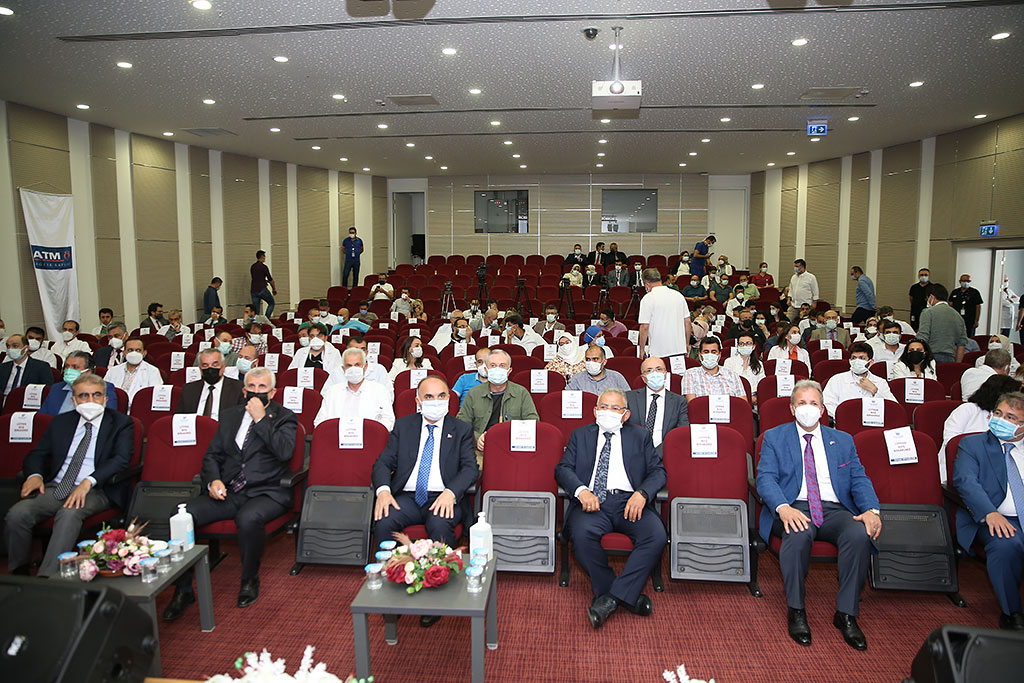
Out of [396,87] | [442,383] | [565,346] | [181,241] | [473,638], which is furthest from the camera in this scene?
[181,241]

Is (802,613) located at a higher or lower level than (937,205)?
lower

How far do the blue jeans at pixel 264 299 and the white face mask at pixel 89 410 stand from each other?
10.9m

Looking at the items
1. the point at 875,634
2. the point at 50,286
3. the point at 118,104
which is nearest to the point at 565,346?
the point at 875,634

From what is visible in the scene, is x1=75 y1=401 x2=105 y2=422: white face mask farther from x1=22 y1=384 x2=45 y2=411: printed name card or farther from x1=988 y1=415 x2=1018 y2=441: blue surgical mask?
x1=988 y1=415 x2=1018 y2=441: blue surgical mask

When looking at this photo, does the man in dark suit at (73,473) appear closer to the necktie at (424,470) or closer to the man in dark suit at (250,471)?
the man in dark suit at (250,471)

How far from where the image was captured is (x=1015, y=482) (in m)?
3.60

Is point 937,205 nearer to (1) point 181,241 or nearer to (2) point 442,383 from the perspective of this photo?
(2) point 442,383

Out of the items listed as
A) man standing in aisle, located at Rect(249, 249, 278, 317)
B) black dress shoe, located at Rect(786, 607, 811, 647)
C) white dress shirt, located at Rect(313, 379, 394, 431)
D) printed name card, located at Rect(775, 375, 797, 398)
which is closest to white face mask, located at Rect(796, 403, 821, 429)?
black dress shoe, located at Rect(786, 607, 811, 647)

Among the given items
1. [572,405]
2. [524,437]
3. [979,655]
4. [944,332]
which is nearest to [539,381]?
[572,405]

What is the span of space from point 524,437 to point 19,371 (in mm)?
5786

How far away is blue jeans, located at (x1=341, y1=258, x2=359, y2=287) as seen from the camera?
17984mm

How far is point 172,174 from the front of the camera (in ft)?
43.5

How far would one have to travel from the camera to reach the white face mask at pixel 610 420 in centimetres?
392

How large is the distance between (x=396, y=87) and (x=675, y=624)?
8.09 meters
